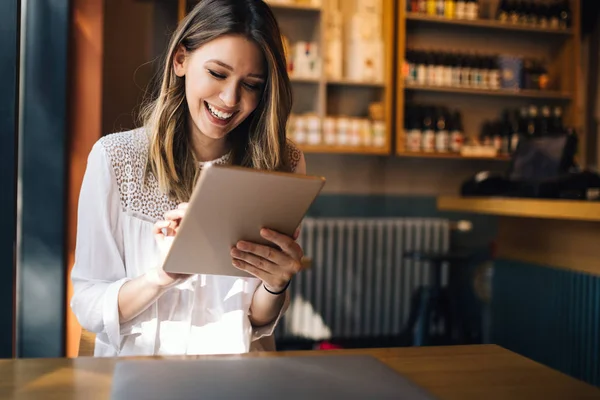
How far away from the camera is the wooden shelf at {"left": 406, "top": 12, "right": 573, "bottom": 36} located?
4055mm

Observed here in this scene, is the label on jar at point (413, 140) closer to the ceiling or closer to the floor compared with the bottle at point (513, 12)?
closer to the floor

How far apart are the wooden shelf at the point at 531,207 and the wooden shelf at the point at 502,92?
35.1 inches

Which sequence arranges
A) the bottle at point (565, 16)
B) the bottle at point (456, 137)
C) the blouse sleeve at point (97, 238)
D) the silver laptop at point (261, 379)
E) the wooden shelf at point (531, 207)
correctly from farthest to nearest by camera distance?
the bottle at point (565, 16), the bottle at point (456, 137), the wooden shelf at point (531, 207), the blouse sleeve at point (97, 238), the silver laptop at point (261, 379)

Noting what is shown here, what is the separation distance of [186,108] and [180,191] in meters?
0.19

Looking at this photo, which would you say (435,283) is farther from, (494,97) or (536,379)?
(536,379)

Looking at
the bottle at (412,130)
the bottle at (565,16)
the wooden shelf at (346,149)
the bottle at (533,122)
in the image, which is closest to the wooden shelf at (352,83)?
the bottle at (412,130)

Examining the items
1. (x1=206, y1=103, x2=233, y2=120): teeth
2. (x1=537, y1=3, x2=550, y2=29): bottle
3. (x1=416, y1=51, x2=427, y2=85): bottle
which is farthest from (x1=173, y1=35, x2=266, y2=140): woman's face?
(x1=537, y1=3, x2=550, y2=29): bottle

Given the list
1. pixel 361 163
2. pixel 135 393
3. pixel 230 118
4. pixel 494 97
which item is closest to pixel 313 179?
pixel 135 393

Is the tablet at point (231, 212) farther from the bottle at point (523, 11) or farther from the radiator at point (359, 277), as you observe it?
the bottle at point (523, 11)

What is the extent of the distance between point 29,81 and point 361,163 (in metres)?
2.48

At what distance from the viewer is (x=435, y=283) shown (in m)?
3.71

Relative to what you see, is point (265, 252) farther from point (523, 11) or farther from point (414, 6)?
point (523, 11)

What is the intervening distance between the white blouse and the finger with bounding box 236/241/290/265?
269 mm

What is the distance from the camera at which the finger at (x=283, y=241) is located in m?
1.03
